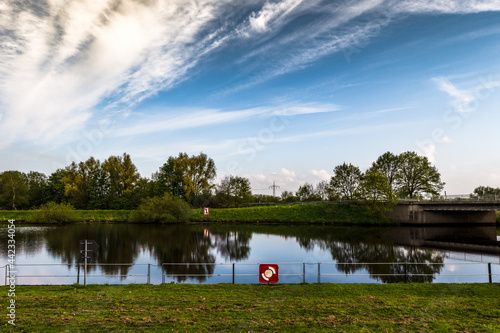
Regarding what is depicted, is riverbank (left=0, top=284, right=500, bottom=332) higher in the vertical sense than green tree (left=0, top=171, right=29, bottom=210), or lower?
lower

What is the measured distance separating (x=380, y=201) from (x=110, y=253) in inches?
2123

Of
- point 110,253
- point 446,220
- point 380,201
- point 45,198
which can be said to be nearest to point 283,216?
point 380,201

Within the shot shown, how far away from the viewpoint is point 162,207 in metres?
72.3

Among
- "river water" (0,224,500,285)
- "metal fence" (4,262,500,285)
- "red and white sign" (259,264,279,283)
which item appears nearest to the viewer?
"red and white sign" (259,264,279,283)

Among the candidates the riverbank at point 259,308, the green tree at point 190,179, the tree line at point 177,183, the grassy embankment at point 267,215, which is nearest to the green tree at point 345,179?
the tree line at point 177,183

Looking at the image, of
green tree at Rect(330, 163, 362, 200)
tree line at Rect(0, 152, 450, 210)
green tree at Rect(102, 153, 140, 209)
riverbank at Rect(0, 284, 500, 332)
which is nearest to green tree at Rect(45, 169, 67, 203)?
tree line at Rect(0, 152, 450, 210)

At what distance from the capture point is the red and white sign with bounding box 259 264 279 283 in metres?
17.6

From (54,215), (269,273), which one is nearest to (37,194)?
(54,215)

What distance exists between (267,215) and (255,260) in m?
44.8

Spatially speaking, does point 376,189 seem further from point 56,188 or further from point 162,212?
point 56,188

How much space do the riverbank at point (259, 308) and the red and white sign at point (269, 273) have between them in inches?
20.7

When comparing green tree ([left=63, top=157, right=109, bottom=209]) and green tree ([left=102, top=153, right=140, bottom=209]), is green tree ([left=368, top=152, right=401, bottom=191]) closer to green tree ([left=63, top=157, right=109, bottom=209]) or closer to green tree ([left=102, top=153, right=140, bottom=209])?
green tree ([left=102, top=153, right=140, bottom=209])

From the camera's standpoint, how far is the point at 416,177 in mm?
82750

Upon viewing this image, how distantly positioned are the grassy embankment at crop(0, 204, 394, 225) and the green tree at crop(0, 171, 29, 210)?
21811 millimetres
